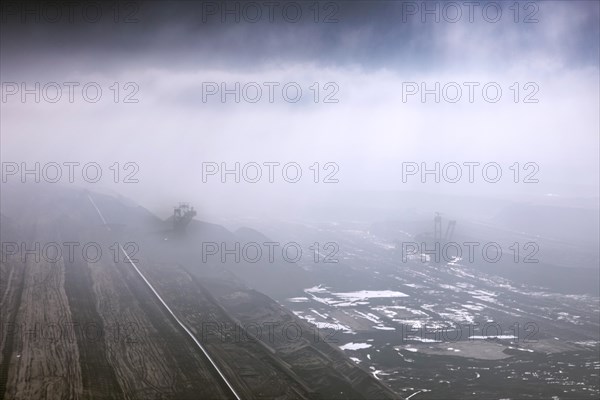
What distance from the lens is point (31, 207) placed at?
165 feet

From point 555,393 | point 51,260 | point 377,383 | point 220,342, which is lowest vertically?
point 555,393

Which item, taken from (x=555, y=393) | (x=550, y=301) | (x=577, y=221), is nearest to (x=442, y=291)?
(x=550, y=301)

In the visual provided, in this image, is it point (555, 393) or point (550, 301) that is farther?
point (550, 301)

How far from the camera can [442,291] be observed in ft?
123

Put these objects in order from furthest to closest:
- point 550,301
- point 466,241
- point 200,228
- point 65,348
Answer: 1. point 466,241
2. point 200,228
3. point 550,301
4. point 65,348

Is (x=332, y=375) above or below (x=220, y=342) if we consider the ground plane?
below

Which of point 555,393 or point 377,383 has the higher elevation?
point 377,383

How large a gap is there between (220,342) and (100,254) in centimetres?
1531

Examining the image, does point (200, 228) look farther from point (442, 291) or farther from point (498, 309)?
point (498, 309)

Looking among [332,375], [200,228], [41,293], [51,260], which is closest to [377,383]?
[332,375]

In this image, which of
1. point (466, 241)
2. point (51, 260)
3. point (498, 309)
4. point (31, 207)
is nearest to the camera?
point (51, 260)

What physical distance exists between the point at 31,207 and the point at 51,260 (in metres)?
27.8

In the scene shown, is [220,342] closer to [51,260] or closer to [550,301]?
[51,260]

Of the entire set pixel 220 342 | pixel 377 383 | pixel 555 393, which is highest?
pixel 220 342
